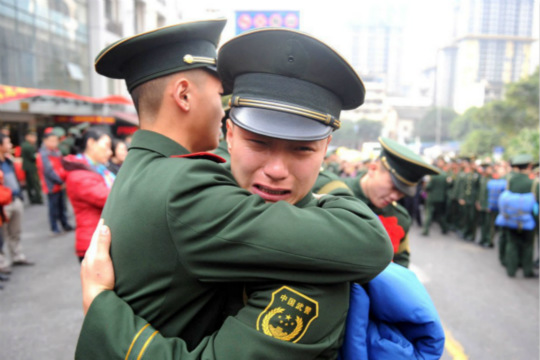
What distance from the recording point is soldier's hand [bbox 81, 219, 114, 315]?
49.9 inches

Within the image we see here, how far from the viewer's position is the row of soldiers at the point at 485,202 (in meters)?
6.84

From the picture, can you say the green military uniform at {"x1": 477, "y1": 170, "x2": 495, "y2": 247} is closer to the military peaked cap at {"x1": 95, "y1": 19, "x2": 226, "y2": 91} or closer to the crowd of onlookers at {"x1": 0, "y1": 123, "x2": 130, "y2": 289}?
the crowd of onlookers at {"x1": 0, "y1": 123, "x2": 130, "y2": 289}

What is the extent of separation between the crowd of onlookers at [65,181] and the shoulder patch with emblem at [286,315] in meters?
3.45

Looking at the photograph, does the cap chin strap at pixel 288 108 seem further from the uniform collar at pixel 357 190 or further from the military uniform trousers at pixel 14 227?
the military uniform trousers at pixel 14 227

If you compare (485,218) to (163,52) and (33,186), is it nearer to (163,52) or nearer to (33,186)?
(163,52)

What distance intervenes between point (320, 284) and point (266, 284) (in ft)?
0.51

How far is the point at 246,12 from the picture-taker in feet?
21.9

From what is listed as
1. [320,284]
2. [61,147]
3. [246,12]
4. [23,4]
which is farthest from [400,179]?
[23,4]

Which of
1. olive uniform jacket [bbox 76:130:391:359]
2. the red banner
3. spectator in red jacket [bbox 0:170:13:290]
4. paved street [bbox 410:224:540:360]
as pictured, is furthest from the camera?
the red banner

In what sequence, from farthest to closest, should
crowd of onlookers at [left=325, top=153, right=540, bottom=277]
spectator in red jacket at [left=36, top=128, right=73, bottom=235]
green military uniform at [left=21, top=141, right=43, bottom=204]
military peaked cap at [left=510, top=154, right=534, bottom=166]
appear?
1. green military uniform at [left=21, top=141, right=43, bottom=204]
2. spectator in red jacket at [left=36, top=128, right=73, bottom=235]
3. crowd of onlookers at [left=325, top=153, right=540, bottom=277]
4. military peaked cap at [left=510, top=154, right=534, bottom=166]

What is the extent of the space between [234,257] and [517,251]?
7.45 m

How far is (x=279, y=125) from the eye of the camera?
49.2 inches

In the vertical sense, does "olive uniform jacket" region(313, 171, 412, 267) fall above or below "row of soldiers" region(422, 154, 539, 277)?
above

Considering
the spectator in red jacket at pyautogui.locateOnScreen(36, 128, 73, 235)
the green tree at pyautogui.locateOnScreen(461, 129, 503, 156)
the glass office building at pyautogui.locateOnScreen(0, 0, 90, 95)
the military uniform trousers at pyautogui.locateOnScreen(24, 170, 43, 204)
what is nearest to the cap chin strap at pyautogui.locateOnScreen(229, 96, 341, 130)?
the spectator in red jacket at pyautogui.locateOnScreen(36, 128, 73, 235)
